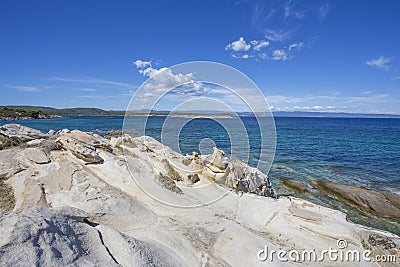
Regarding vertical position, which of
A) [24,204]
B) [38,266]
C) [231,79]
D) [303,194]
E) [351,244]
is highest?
[231,79]

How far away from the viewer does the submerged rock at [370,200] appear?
1356cm

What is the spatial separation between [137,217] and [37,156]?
583 centimetres

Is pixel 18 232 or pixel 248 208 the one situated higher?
pixel 18 232

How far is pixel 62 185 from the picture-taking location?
327 inches

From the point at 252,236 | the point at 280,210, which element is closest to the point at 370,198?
the point at 280,210

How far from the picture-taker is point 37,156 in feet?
33.0

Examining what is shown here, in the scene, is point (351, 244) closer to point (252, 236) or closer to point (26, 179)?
point (252, 236)

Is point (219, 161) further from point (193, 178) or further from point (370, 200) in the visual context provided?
point (370, 200)

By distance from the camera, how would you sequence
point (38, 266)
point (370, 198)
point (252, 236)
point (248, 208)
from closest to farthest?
point (38, 266) < point (252, 236) < point (248, 208) < point (370, 198)

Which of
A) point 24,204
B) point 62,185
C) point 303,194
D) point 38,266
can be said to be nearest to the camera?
point 38,266

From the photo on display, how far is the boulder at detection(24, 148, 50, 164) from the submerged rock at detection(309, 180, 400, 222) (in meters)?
16.3

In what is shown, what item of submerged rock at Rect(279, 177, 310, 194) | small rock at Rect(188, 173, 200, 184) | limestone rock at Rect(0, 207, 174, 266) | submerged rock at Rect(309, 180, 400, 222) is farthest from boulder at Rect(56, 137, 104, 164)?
submerged rock at Rect(309, 180, 400, 222)

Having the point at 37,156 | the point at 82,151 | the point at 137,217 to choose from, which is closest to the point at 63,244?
the point at 137,217

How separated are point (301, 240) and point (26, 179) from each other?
907 cm
